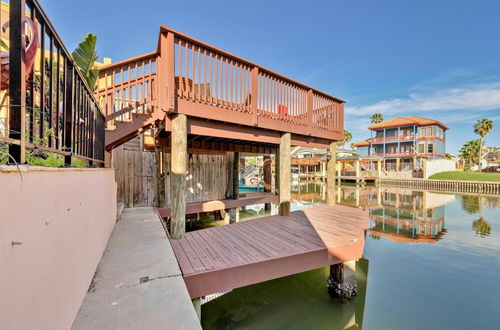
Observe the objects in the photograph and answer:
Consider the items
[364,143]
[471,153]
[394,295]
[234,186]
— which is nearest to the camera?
[394,295]

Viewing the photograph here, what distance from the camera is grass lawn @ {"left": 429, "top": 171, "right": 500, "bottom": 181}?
82.7 ft

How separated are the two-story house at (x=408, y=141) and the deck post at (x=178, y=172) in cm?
3508

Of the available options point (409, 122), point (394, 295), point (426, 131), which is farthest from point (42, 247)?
point (426, 131)

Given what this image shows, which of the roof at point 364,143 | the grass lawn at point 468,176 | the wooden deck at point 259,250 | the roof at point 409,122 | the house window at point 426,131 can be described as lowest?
the wooden deck at point 259,250

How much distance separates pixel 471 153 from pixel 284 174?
160ft

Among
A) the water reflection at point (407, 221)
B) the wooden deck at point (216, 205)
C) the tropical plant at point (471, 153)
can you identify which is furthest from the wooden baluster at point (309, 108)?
the tropical plant at point (471, 153)

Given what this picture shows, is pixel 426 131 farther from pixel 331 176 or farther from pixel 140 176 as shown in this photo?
pixel 140 176

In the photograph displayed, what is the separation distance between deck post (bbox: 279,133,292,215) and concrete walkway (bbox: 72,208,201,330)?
3.77 m

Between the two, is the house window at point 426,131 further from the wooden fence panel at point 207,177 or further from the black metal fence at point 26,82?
the black metal fence at point 26,82

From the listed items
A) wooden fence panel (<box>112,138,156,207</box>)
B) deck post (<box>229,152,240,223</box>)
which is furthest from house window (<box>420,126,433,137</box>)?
wooden fence panel (<box>112,138,156,207</box>)

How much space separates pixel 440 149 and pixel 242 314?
44.8 meters

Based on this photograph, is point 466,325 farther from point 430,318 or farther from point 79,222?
point 79,222

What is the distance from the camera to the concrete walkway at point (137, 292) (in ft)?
7.02

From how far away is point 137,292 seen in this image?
8.48 ft
